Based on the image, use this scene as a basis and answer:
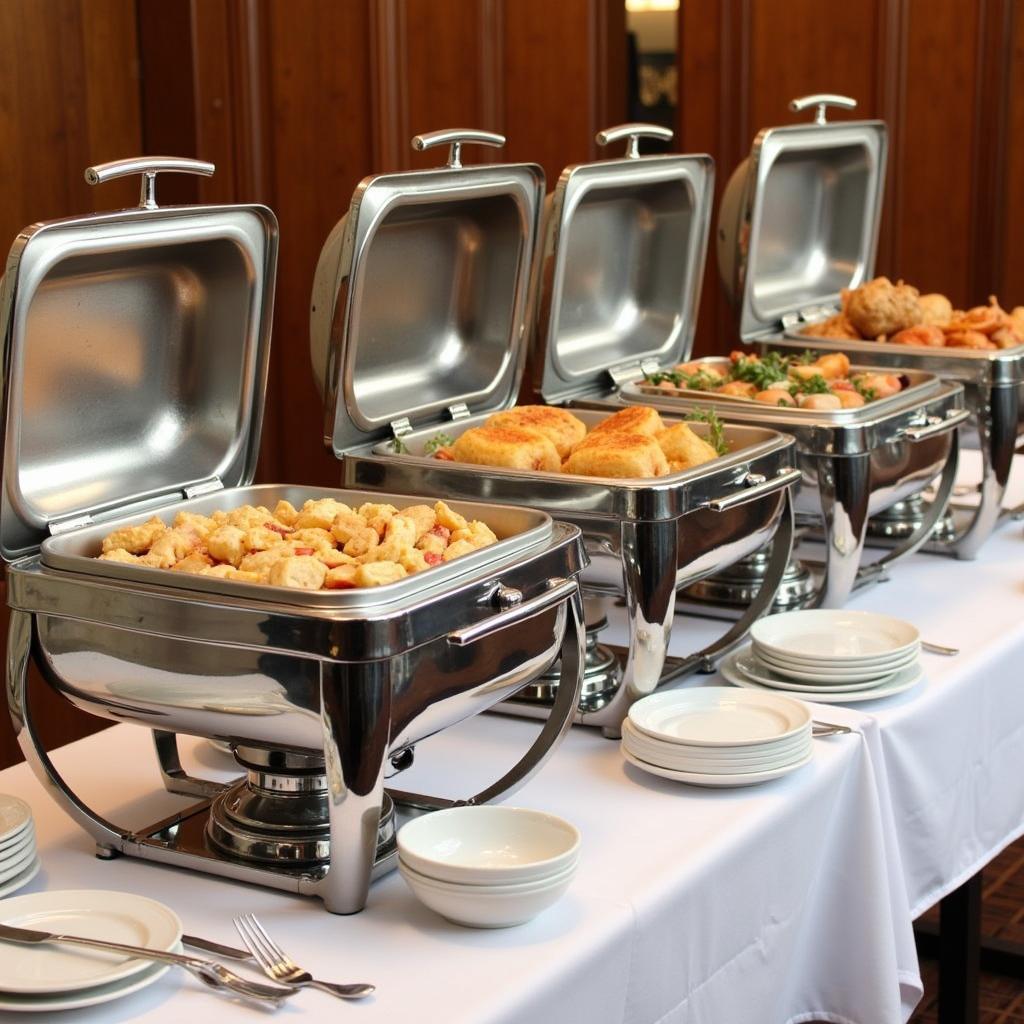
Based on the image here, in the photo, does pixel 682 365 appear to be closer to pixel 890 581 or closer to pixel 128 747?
pixel 890 581

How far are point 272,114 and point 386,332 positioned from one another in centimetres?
226

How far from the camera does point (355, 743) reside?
3.54 ft

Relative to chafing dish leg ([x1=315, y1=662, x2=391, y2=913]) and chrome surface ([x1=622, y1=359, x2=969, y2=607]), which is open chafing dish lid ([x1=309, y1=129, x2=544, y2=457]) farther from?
chafing dish leg ([x1=315, y1=662, x2=391, y2=913])

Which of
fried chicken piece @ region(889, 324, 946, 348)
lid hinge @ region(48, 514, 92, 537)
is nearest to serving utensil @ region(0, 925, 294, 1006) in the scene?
lid hinge @ region(48, 514, 92, 537)

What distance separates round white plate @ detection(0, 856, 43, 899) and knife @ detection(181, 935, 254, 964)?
0.58ft

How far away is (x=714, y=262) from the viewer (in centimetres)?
383

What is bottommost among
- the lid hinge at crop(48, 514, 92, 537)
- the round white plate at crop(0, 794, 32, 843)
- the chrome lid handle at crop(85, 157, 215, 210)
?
the round white plate at crop(0, 794, 32, 843)

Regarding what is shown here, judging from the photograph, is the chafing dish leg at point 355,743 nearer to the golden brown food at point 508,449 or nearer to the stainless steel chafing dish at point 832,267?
the golden brown food at point 508,449

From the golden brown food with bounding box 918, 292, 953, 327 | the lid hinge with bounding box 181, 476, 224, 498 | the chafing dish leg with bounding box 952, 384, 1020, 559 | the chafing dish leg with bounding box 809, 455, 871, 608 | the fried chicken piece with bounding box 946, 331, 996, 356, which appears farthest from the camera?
the golden brown food with bounding box 918, 292, 953, 327

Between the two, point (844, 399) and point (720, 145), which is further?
point (720, 145)

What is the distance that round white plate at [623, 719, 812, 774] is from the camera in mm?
1343

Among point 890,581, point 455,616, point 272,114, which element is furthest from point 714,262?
point 455,616

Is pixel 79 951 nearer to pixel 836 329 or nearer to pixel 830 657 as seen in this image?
pixel 830 657

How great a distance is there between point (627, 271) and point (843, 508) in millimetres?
661
